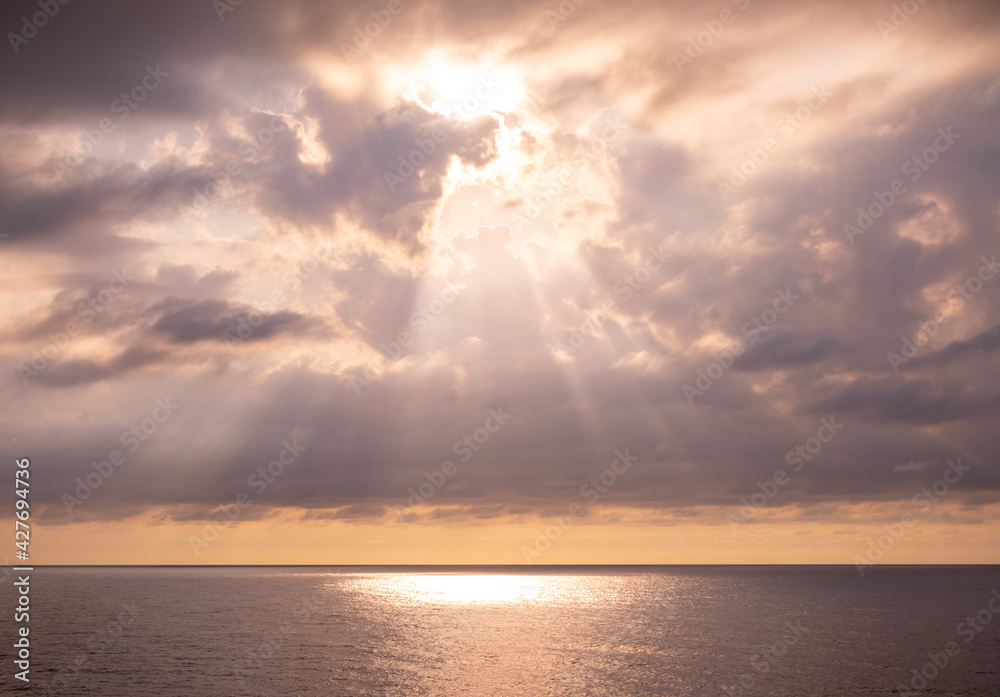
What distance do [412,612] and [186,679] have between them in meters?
110

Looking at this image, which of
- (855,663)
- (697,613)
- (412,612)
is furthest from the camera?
(412,612)

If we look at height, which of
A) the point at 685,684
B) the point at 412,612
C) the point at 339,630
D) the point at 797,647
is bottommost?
the point at 685,684

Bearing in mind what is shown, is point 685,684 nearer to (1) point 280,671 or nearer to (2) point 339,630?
(1) point 280,671

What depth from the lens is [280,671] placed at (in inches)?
3194

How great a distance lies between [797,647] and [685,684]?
1461 inches

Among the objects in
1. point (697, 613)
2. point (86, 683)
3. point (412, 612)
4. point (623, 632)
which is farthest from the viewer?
point (412, 612)

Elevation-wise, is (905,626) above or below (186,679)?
above

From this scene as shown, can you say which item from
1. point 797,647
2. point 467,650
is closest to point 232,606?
point 467,650

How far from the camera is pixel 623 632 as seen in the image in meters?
126

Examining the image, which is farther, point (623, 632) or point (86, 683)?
point (623, 632)

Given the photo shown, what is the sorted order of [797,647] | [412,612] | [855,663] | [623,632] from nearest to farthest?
1. [855,663]
2. [797,647]
3. [623,632]
4. [412,612]

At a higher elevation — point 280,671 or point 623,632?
point 623,632

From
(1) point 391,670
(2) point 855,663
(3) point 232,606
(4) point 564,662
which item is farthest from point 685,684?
(3) point 232,606

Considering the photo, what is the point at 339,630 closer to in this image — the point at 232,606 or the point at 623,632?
the point at 623,632
